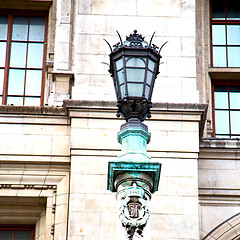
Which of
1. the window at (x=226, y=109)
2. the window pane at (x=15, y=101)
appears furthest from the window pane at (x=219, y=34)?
the window pane at (x=15, y=101)

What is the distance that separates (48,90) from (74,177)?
2500mm

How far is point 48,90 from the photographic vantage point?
54.1 feet

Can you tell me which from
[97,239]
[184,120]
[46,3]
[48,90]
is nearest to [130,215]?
[97,239]

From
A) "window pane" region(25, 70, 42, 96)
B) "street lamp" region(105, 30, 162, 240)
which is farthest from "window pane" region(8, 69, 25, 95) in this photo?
"street lamp" region(105, 30, 162, 240)

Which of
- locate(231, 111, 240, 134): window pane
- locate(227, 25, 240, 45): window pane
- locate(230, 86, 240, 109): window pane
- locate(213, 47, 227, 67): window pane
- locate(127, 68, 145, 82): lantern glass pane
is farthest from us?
locate(227, 25, 240, 45): window pane

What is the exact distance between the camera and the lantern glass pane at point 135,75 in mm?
10391

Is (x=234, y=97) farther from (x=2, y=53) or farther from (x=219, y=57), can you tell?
(x=2, y=53)

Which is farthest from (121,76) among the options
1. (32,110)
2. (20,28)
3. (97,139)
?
(20,28)

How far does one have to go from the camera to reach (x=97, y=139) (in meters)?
15.1

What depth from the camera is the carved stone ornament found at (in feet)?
31.8

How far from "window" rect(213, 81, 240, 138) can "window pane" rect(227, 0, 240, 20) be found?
5.37 feet

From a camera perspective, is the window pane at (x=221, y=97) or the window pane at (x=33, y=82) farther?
the window pane at (x=221, y=97)

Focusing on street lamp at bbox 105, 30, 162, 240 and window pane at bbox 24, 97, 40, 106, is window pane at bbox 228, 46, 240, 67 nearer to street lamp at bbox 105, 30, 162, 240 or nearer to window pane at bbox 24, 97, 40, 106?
window pane at bbox 24, 97, 40, 106

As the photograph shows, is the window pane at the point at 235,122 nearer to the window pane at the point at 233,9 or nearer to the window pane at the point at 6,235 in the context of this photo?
the window pane at the point at 233,9
